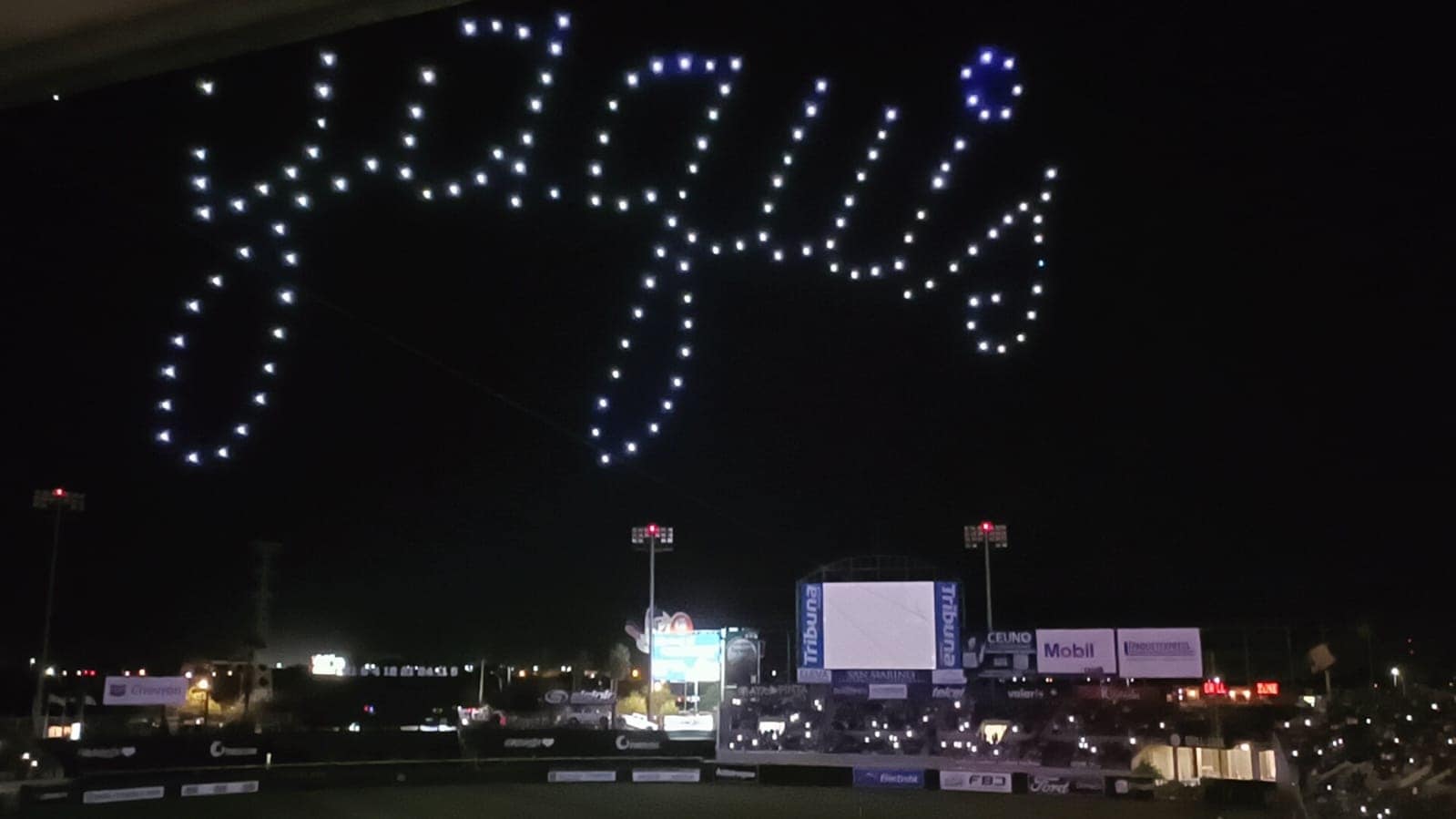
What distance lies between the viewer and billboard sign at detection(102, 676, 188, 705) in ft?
88.5

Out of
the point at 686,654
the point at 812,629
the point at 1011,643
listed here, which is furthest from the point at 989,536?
the point at 686,654

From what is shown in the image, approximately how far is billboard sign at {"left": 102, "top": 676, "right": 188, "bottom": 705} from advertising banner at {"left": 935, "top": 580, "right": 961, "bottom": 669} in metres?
18.4

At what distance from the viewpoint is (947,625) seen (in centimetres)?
2945

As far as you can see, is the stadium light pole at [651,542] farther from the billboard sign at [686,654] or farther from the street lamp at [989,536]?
the street lamp at [989,536]

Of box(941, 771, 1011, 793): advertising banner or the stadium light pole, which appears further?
the stadium light pole

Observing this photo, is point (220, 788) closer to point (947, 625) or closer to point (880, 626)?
point (880, 626)

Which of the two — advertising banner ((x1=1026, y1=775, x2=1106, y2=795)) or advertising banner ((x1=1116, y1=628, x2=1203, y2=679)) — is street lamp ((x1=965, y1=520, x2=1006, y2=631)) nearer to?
advertising banner ((x1=1116, y1=628, x2=1203, y2=679))

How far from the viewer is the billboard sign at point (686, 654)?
3191 centimetres

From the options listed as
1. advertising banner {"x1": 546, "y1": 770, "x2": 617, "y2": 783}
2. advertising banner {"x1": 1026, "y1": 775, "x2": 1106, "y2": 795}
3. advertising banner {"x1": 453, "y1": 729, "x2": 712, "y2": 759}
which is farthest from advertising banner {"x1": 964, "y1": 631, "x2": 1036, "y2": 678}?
advertising banner {"x1": 546, "y1": 770, "x2": 617, "y2": 783}

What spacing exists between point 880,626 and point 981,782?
7.11 m

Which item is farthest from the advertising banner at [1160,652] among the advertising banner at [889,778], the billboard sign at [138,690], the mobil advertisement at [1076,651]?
the billboard sign at [138,690]

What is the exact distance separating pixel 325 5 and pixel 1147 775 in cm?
2296

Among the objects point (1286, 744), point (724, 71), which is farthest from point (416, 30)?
point (1286, 744)

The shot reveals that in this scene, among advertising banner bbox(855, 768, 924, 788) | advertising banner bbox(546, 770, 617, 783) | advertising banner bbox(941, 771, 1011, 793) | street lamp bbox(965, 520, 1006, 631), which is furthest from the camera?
street lamp bbox(965, 520, 1006, 631)
